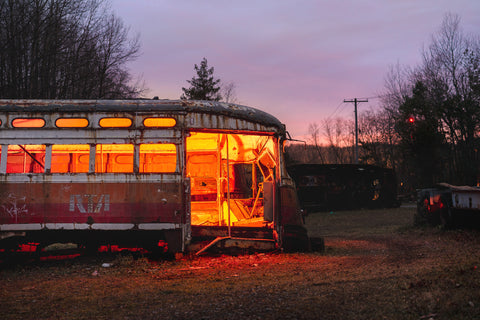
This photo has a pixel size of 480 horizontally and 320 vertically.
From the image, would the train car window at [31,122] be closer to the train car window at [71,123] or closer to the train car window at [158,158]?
the train car window at [71,123]

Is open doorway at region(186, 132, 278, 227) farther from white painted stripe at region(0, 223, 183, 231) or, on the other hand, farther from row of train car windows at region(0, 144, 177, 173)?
white painted stripe at region(0, 223, 183, 231)

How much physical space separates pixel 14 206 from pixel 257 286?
5310mm

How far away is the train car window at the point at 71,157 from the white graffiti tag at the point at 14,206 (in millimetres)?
994

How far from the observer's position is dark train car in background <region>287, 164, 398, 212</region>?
31.3 metres

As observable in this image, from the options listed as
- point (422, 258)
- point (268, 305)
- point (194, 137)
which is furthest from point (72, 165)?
point (422, 258)

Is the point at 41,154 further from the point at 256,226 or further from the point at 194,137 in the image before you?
the point at 256,226

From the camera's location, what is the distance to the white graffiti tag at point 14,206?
31.1 feet

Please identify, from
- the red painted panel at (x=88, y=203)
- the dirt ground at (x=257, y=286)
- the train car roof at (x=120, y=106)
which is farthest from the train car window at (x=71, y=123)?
the dirt ground at (x=257, y=286)

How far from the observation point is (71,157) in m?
9.97

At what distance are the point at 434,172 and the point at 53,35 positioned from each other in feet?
102

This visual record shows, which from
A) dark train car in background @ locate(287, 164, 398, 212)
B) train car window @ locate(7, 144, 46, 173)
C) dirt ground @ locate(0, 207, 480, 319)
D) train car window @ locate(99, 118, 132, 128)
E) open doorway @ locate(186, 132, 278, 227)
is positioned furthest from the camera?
dark train car in background @ locate(287, 164, 398, 212)

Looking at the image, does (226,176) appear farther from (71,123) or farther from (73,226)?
(73,226)

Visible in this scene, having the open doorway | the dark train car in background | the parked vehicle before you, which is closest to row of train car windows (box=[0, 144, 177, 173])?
the open doorway

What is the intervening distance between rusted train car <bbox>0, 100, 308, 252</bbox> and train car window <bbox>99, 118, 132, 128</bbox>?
0.02m
